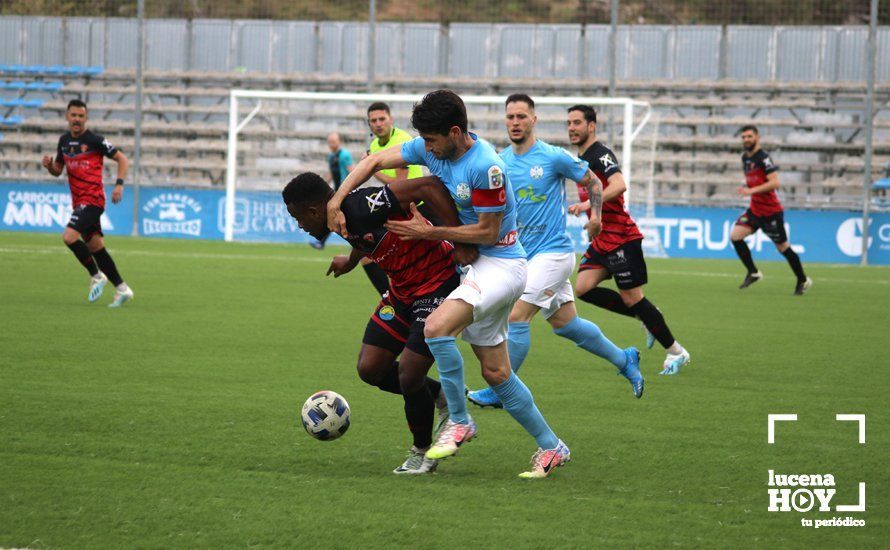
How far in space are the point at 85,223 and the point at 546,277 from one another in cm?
687

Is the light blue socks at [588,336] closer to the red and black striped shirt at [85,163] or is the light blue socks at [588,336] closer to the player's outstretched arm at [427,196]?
the player's outstretched arm at [427,196]

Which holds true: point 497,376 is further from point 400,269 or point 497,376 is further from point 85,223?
point 85,223

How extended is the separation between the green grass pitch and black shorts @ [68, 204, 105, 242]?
0.83 metres

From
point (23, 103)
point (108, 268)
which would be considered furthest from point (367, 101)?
point (108, 268)

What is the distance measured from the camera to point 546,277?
325 inches

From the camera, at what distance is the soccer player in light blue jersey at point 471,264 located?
547 cm

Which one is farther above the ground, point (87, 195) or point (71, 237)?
point (87, 195)

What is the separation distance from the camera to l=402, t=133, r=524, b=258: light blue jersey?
5.48 meters

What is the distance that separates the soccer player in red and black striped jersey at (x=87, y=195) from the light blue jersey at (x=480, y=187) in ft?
25.9

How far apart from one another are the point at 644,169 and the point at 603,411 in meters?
18.1

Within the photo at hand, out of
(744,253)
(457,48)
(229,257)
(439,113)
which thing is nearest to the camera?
(439,113)

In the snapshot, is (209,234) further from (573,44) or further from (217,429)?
(217,429)

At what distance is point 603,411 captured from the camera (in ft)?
24.8

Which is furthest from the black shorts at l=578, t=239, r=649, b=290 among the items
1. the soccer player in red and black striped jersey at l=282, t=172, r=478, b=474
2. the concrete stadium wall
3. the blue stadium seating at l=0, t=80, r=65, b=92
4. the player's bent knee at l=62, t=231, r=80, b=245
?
the blue stadium seating at l=0, t=80, r=65, b=92
